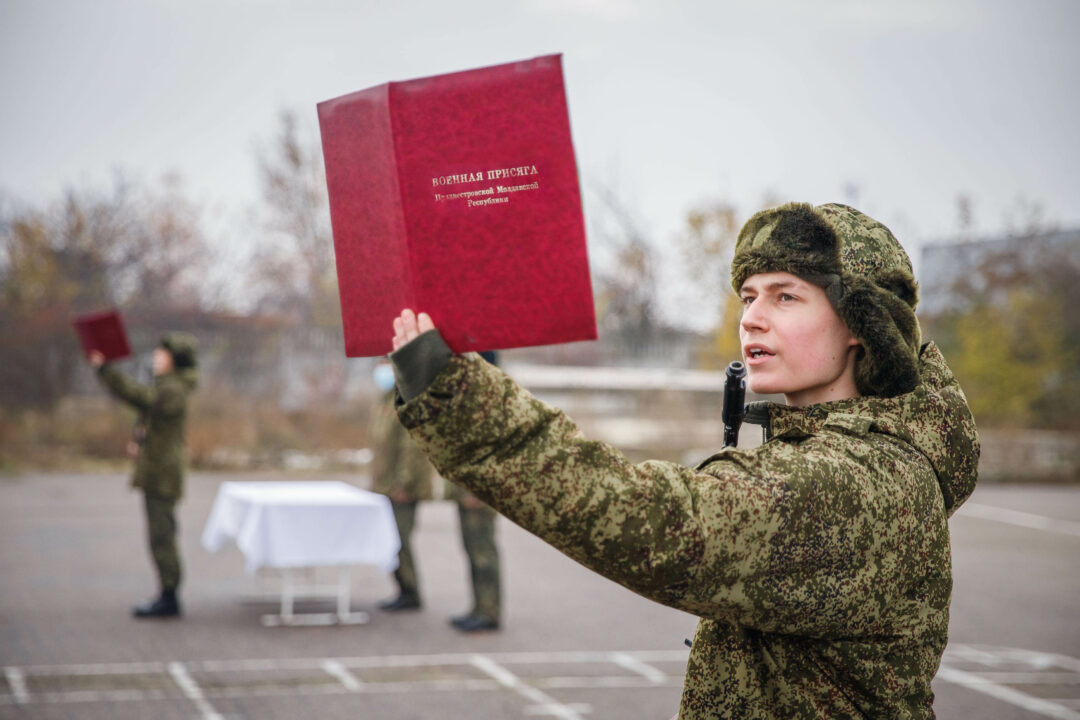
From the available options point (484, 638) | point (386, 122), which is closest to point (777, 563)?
point (386, 122)

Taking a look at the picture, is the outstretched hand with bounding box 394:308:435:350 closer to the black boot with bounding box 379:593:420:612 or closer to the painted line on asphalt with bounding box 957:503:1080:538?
the black boot with bounding box 379:593:420:612

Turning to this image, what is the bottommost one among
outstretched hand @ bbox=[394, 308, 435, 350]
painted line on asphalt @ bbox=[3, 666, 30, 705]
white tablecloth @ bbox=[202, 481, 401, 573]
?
painted line on asphalt @ bbox=[3, 666, 30, 705]

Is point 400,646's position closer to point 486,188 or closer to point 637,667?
point 637,667

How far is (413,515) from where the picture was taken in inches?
355

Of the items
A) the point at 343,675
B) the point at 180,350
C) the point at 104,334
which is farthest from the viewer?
the point at 180,350

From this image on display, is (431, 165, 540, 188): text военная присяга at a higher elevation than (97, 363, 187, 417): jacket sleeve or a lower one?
higher

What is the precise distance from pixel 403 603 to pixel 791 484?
7.79 m

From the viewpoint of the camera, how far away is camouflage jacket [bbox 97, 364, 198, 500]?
836cm

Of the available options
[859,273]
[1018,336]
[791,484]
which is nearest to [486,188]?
[791,484]

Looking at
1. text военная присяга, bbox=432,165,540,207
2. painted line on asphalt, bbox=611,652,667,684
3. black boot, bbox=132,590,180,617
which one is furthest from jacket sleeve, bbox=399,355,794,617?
black boot, bbox=132,590,180,617

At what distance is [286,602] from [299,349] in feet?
62.1

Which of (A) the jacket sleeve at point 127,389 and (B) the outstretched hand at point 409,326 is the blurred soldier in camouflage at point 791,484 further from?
(A) the jacket sleeve at point 127,389

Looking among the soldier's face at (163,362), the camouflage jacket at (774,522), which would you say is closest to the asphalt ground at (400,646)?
the soldier's face at (163,362)

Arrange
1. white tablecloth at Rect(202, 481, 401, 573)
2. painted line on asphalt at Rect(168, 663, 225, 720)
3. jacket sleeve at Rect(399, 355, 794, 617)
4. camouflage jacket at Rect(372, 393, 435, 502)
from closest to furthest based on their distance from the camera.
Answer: jacket sleeve at Rect(399, 355, 794, 617) → painted line on asphalt at Rect(168, 663, 225, 720) → white tablecloth at Rect(202, 481, 401, 573) → camouflage jacket at Rect(372, 393, 435, 502)
